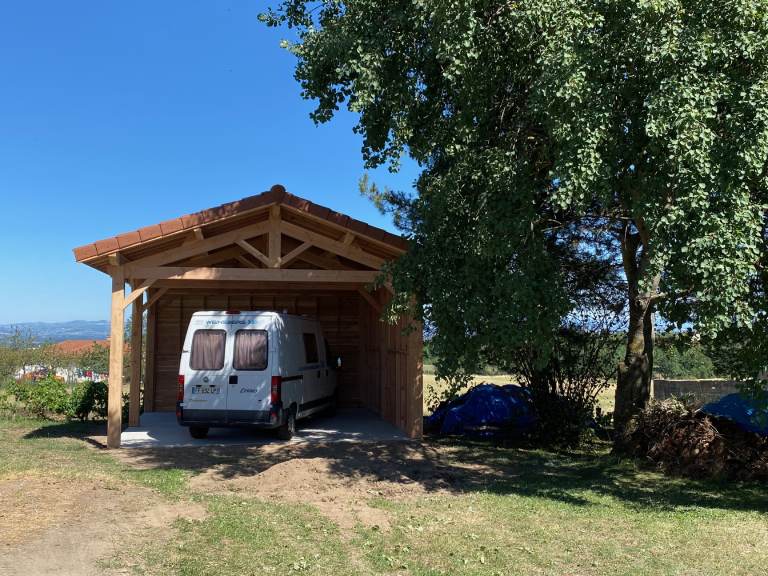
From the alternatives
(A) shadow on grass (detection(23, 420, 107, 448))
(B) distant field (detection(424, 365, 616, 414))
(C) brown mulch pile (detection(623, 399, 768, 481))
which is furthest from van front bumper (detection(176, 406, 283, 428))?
(C) brown mulch pile (detection(623, 399, 768, 481))

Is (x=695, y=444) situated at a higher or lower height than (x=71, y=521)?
higher

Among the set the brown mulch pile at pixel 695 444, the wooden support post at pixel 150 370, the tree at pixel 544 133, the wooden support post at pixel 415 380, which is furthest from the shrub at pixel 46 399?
the brown mulch pile at pixel 695 444

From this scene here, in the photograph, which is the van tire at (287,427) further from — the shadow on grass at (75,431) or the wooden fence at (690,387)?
the wooden fence at (690,387)

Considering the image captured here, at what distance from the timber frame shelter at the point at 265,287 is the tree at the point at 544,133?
67.9 inches

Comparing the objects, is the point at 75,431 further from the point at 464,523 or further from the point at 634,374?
the point at 634,374

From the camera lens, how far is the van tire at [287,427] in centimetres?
1176

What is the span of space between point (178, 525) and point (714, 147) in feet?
21.6

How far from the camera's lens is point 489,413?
1335 cm

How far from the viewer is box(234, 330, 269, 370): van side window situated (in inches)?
438

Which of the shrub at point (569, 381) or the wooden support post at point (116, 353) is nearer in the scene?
the wooden support post at point (116, 353)

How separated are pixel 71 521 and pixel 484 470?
5.69 m

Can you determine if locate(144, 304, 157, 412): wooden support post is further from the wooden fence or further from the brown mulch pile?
the wooden fence

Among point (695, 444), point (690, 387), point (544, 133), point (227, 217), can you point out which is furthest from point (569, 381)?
point (690, 387)

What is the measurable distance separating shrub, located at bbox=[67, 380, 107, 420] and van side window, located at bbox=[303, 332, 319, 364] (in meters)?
5.12
